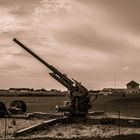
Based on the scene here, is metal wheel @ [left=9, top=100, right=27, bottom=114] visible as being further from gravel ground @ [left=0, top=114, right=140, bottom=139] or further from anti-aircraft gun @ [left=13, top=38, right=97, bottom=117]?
gravel ground @ [left=0, top=114, right=140, bottom=139]

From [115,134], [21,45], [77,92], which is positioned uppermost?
[21,45]

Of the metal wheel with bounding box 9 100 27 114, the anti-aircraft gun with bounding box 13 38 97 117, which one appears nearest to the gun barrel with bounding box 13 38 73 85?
the anti-aircraft gun with bounding box 13 38 97 117

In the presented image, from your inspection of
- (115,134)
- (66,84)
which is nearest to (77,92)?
(66,84)

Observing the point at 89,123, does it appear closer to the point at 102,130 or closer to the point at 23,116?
the point at 102,130

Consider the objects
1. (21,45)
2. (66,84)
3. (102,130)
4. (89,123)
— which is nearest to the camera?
(102,130)

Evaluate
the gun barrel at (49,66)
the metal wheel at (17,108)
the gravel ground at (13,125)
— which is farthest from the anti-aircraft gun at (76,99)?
the metal wheel at (17,108)

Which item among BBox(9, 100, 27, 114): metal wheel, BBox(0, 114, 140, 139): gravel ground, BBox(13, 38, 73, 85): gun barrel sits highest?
BBox(13, 38, 73, 85): gun barrel

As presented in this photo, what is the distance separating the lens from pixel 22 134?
30.3 meters

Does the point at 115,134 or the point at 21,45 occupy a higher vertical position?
the point at 21,45

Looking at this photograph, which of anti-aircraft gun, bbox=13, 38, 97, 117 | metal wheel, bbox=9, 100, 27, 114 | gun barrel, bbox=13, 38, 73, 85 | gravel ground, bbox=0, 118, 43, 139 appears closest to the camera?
gravel ground, bbox=0, 118, 43, 139

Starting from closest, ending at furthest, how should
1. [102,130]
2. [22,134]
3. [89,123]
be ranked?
[22,134]
[102,130]
[89,123]

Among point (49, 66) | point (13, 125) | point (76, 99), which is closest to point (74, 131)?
point (13, 125)

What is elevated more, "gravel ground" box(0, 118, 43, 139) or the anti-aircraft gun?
the anti-aircraft gun

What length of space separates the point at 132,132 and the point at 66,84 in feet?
29.1
